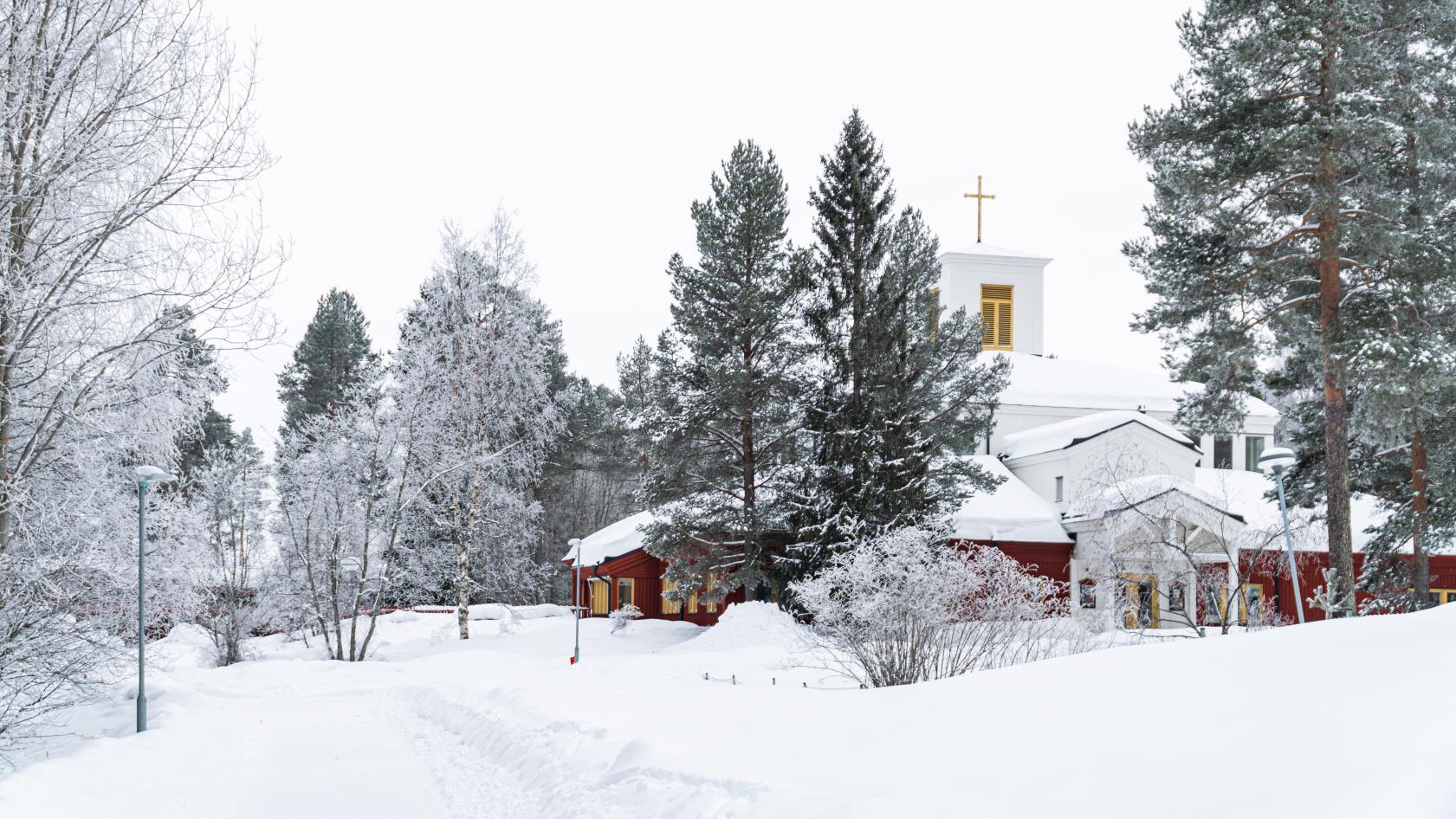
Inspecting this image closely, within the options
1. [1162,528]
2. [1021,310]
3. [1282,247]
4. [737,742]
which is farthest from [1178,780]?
[1021,310]

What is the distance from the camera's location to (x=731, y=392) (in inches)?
1115

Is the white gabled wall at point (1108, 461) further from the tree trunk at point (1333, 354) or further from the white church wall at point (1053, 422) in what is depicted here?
the tree trunk at point (1333, 354)

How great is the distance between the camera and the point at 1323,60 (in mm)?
18797

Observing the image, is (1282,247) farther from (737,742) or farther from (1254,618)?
(737,742)

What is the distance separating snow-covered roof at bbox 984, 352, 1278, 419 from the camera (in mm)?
39184

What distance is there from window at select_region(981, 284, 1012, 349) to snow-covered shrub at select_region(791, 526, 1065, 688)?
25095 millimetres

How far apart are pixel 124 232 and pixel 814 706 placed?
381 inches

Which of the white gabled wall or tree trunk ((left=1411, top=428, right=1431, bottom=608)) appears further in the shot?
the white gabled wall

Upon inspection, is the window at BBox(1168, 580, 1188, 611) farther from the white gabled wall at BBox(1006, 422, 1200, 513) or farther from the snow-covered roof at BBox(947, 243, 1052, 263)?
the snow-covered roof at BBox(947, 243, 1052, 263)

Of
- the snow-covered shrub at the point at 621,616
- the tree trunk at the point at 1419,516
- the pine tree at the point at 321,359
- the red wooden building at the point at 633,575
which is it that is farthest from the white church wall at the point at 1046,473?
the pine tree at the point at 321,359

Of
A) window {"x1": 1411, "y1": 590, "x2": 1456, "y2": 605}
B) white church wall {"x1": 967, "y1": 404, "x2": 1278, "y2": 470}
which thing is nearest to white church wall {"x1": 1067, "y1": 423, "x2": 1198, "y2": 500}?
white church wall {"x1": 967, "y1": 404, "x2": 1278, "y2": 470}

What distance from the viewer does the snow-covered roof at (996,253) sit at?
1745 inches

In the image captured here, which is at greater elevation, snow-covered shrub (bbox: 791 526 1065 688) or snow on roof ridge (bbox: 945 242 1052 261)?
snow on roof ridge (bbox: 945 242 1052 261)

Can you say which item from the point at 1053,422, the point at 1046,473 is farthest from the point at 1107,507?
the point at 1053,422
